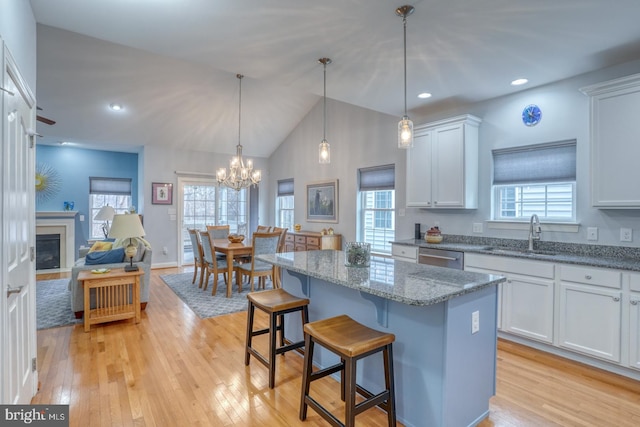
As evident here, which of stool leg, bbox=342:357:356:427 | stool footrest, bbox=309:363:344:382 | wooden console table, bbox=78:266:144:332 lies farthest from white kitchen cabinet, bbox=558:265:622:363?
wooden console table, bbox=78:266:144:332

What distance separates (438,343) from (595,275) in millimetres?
1829

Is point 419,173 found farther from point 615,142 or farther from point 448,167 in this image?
point 615,142

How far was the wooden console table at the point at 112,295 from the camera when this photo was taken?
346cm

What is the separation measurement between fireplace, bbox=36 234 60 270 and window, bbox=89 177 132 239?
0.83m

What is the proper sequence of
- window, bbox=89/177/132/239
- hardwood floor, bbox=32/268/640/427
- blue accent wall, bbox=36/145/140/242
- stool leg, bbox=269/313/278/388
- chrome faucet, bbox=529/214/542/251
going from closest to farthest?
hardwood floor, bbox=32/268/640/427 < stool leg, bbox=269/313/278/388 < chrome faucet, bbox=529/214/542/251 < blue accent wall, bbox=36/145/140/242 < window, bbox=89/177/132/239

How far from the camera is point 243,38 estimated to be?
2.64 meters

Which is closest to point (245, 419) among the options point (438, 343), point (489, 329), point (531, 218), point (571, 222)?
point (438, 343)

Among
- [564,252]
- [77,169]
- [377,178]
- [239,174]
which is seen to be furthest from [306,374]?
[77,169]

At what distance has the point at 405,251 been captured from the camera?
411 centimetres

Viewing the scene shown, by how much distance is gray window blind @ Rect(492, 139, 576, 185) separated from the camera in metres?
3.32

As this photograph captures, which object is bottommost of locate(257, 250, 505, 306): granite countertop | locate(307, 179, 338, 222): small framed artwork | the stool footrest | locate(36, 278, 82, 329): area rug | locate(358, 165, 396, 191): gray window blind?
locate(36, 278, 82, 329): area rug

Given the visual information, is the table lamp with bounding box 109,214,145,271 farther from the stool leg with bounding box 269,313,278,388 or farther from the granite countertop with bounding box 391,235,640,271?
the granite countertop with bounding box 391,235,640,271

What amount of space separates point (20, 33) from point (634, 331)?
4.70 m

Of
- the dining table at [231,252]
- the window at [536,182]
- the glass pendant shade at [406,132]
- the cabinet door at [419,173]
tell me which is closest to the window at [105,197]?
the dining table at [231,252]
